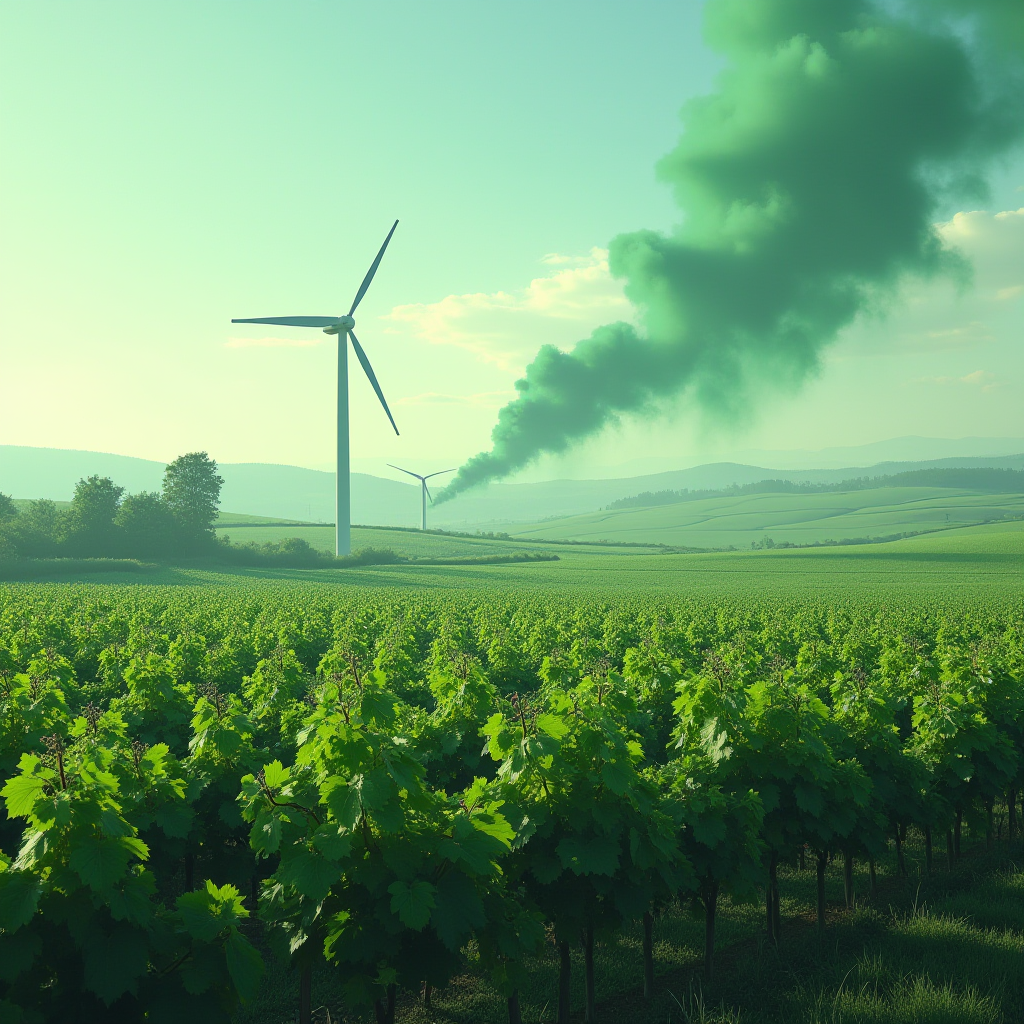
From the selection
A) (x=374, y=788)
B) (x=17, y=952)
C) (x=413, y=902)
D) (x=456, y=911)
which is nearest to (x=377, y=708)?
(x=374, y=788)

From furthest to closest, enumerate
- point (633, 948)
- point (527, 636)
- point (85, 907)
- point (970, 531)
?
point (970, 531)
point (527, 636)
point (633, 948)
point (85, 907)

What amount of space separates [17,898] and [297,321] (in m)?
89.0

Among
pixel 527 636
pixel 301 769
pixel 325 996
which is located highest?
pixel 301 769

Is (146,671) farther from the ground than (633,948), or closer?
farther from the ground

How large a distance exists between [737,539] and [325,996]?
19928 centimetres

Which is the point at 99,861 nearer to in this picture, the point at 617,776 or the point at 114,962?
the point at 114,962

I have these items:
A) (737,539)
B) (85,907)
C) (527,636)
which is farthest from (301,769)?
(737,539)

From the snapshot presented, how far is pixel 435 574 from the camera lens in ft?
326

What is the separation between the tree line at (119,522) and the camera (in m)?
99.1

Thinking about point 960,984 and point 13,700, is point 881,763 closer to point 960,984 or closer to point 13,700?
point 960,984

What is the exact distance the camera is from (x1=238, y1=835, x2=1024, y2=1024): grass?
310 inches

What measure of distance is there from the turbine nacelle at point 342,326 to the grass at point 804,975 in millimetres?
87536

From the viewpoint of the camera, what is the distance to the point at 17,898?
489 centimetres

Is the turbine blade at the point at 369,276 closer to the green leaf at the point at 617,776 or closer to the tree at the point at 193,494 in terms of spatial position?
the tree at the point at 193,494
